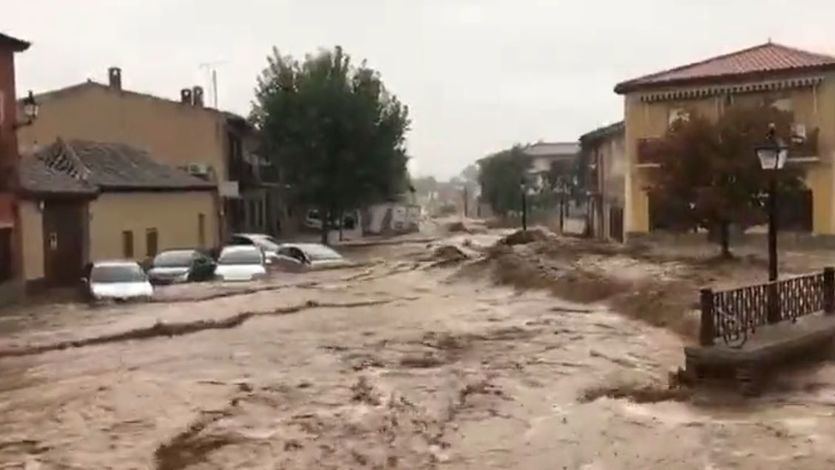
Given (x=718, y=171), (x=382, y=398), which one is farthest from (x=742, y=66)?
(x=382, y=398)

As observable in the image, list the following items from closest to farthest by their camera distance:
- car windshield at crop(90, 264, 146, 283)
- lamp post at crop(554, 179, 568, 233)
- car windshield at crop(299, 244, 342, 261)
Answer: car windshield at crop(90, 264, 146, 283), car windshield at crop(299, 244, 342, 261), lamp post at crop(554, 179, 568, 233)

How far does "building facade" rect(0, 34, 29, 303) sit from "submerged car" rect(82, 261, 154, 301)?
215 centimetres

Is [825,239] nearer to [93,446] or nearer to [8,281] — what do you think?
[8,281]

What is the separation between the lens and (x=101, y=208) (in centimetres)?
3766

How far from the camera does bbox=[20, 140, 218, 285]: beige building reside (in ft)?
107

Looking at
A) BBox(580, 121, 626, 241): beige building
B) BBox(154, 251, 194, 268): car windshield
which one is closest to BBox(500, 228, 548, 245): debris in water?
BBox(580, 121, 626, 241): beige building

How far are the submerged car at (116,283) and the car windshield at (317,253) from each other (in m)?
9.73

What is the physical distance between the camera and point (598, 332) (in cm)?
2103

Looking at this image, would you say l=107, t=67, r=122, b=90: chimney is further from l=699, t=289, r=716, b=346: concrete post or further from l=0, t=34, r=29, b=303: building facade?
l=699, t=289, r=716, b=346: concrete post

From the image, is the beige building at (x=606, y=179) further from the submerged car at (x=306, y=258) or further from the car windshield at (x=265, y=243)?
the car windshield at (x=265, y=243)

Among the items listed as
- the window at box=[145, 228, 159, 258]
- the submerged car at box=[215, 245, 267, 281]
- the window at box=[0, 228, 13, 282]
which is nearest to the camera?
the window at box=[0, 228, 13, 282]

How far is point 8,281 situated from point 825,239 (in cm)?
2514

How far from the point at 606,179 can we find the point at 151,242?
875 inches

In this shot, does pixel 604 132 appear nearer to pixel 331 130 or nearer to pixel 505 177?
pixel 331 130
